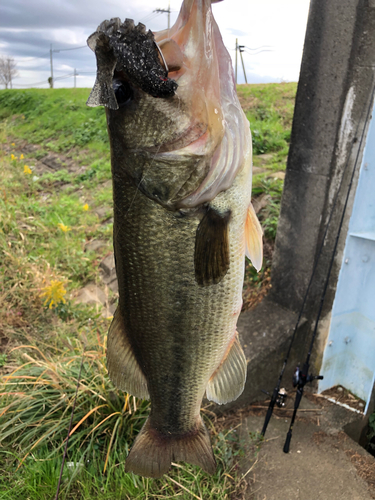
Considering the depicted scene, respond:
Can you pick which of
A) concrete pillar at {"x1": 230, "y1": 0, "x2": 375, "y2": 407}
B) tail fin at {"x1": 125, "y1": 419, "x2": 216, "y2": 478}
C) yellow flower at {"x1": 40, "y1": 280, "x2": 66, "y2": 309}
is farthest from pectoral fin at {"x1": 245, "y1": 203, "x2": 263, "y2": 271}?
yellow flower at {"x1": 40, "y1": 280, "x2": 66, "y2": 309}

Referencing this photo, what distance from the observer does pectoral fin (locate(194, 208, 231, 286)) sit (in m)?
1.26

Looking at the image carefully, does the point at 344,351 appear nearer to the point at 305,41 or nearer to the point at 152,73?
the point at 305,41

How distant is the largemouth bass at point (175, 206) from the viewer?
107 centimetres

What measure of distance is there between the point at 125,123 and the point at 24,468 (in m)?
2.60

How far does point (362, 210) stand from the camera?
3.03 meters

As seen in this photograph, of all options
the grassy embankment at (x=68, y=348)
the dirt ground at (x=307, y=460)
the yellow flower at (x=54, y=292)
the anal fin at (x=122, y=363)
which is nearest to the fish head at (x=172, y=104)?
the anal fin at (x=122, y=363)

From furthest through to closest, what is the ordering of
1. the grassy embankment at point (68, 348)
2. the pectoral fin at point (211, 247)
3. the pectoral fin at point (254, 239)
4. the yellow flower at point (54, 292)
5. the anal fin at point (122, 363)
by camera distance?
the yellow flower at point (54, 292) < the grassy embankment at point (68, 348) < the anal fin at point (122, 363) < the pectoral fin at point (254, 239) < the pectoral fin at point (211, 247)

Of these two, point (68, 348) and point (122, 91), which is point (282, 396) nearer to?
point (68, 348)

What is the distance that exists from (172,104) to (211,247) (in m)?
0.47

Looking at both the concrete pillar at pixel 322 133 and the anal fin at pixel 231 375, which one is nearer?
the anal fin at pixel 231 375

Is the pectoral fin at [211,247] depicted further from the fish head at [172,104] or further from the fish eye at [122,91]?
the fish eye at [122,91]

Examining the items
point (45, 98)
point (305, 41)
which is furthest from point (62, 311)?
point (45, 98)

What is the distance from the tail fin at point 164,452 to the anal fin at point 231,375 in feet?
0.67

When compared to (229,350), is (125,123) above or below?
above
